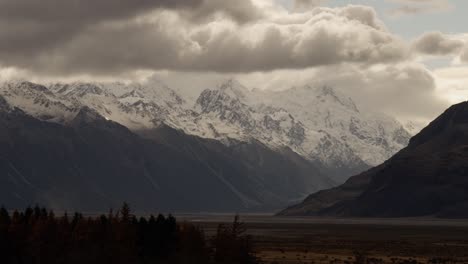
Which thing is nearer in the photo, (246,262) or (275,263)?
(246,262)

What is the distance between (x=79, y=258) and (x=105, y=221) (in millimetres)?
16836

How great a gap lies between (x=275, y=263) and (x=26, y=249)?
43.5m

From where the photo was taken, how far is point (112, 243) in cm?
15312

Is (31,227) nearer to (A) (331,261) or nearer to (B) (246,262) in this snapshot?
(B) (246,262)

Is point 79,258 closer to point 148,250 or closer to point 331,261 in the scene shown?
point 148,250

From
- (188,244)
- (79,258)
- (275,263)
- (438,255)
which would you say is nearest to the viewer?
(79,258)

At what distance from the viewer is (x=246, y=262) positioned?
155 meters

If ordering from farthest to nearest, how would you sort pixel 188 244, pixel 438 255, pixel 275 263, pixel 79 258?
1. pixel 438 255
2. pixel 275 263
3. pixel 188 244
4. pixel 79 258

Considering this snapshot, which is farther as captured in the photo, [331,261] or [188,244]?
[331,261]

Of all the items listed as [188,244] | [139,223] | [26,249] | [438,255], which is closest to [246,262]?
[188,244]

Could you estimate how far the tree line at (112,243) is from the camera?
151m

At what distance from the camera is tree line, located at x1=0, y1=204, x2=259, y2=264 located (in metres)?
151

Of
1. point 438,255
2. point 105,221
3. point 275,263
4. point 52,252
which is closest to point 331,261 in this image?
point 275,263

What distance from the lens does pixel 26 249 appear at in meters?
154
